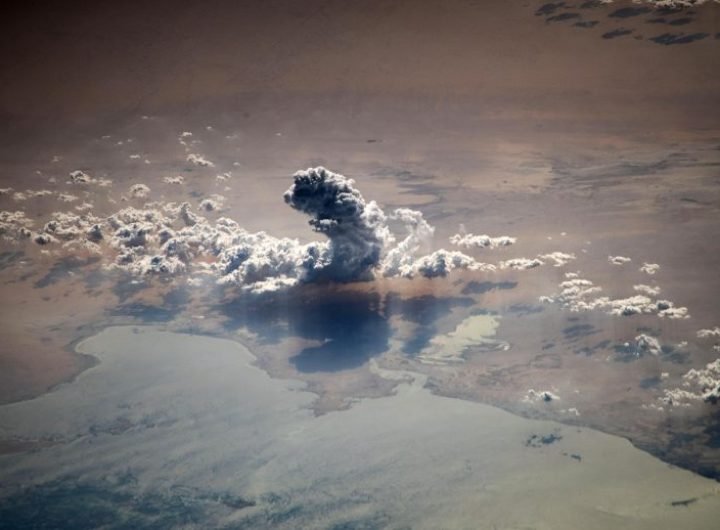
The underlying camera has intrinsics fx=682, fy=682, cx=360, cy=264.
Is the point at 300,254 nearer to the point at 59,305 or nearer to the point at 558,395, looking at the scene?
the point at 59,305

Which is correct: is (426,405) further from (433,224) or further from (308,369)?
(433,224)

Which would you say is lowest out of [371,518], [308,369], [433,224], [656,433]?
[371,518]

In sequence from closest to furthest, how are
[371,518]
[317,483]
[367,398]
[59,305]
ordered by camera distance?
[371,518] → [317,483] → [367,398] → [59,305]

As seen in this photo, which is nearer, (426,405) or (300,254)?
(426,405)

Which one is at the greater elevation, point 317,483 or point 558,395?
point 558,395

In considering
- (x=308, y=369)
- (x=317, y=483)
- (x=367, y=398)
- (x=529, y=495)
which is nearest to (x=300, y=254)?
(x=308, y=369)

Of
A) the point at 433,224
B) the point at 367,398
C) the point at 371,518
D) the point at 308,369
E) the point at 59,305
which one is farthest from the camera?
the point at 433,224

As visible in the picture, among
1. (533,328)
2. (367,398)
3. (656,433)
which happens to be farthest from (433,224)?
(656,433)
